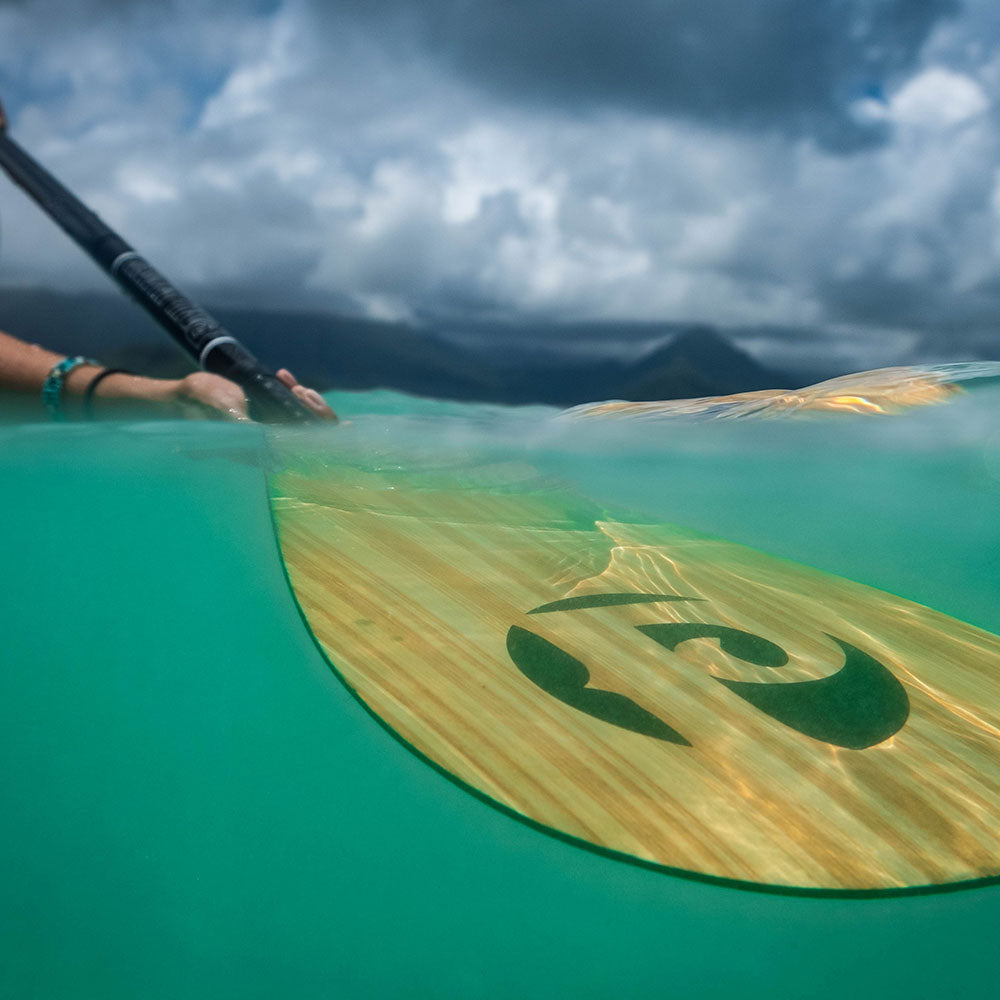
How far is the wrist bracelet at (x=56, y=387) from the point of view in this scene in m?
1.61

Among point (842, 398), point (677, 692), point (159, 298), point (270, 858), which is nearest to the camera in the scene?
point (270, 858)

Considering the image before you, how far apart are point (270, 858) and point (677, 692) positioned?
35 centimetres

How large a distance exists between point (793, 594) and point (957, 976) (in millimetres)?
496

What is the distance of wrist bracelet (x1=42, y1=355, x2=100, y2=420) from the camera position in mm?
1613

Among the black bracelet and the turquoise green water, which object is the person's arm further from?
the turquoise green water

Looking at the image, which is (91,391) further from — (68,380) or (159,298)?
(159,298)

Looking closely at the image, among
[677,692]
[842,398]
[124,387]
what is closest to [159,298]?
[124,387]

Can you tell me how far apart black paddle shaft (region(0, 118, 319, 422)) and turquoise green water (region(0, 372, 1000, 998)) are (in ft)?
2.12

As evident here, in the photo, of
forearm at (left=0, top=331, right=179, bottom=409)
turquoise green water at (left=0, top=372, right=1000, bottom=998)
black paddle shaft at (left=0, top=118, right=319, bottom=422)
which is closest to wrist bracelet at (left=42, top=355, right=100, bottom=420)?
forearm at (left=0, top=331, right=179, bottom=409)

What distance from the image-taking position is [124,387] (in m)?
1.63

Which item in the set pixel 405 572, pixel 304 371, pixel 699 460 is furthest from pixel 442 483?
pixel 304 371

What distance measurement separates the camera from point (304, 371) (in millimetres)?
2518

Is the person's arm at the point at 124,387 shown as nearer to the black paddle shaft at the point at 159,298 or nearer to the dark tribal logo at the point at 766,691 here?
the black paddle shaft at the point at 159,298

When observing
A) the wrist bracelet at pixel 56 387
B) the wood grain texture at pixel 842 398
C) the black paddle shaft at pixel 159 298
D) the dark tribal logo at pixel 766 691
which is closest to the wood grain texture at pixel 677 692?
the dark tribal logo at pixel 766 691
